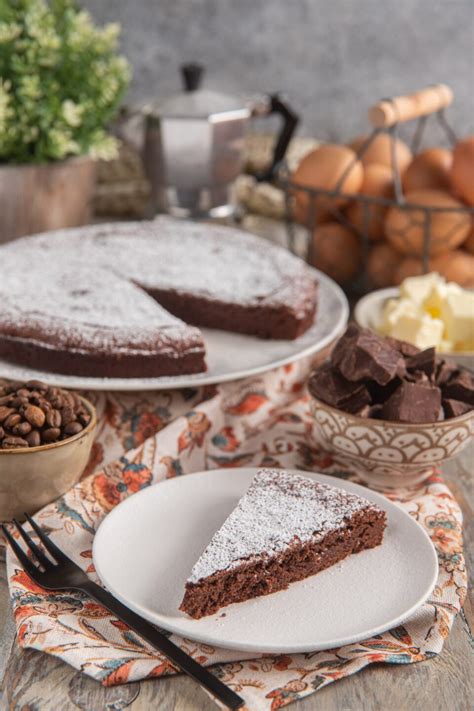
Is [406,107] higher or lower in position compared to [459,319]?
higher

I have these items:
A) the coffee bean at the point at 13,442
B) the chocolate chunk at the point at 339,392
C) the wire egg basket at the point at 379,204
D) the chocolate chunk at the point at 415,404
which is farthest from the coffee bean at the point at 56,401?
the wire egg basket at the point at 379,204

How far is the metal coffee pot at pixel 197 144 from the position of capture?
2.86 meters

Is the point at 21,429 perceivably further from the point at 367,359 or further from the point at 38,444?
the point at 367,359

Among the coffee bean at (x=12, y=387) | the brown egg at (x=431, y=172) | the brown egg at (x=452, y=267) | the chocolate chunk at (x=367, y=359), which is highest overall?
the brown egg at (x=431, y=172)

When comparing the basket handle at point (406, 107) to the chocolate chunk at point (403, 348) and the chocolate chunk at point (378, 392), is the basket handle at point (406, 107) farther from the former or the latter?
the chocolate chunk at point (378, 392)

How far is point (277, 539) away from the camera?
4.52 ft

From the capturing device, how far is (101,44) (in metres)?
2.77

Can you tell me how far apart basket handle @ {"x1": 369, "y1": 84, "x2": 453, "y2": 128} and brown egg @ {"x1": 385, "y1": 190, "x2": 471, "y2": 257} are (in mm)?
219

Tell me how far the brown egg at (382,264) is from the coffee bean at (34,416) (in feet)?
4.53

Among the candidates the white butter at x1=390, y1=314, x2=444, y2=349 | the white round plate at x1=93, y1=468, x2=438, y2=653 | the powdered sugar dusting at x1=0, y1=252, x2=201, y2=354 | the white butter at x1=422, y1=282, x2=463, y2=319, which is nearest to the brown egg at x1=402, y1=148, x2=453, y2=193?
the white butter at x1=422, y1=282, x2=463, y2=319

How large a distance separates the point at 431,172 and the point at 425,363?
1.00 m

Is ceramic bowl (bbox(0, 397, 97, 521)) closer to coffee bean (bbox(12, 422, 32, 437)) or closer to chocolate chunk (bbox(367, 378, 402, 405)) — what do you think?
coffee bean (bbox(12, 422, 32, 437))

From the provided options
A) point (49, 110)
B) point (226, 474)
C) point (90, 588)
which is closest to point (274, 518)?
point (226, 474)

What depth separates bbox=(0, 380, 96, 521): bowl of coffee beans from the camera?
4.94ft
